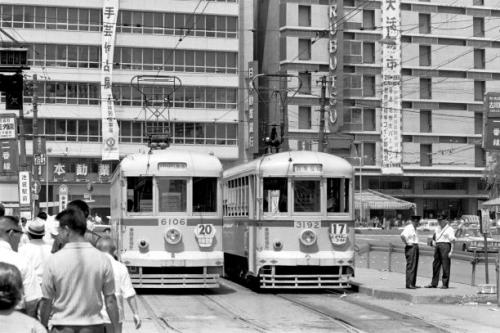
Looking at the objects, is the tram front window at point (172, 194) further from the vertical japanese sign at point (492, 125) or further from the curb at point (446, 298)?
the vertical japanese sign at point (492, 125)

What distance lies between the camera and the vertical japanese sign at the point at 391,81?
72.9 metres

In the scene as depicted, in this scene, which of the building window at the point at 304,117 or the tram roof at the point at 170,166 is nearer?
the tram roof at the point at 170,166

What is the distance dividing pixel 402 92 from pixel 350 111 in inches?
210

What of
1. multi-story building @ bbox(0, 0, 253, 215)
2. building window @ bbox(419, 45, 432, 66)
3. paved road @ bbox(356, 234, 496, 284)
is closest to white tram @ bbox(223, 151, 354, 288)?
paved road @ bbox(356, 234, 496, 284)

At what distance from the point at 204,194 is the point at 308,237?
2.43m

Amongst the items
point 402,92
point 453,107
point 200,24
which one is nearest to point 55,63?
point 200,24

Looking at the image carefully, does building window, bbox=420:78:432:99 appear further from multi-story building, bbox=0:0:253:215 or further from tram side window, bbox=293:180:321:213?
tram side window, bbox=293:180:321:213

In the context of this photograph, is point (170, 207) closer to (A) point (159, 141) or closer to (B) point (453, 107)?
(A) point (159, 141)

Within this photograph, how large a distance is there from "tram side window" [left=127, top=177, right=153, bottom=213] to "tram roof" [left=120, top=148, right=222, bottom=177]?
17 centimetres

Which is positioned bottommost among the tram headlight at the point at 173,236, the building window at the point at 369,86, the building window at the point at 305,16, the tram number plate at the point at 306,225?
the tram headlight at the point at 173,236

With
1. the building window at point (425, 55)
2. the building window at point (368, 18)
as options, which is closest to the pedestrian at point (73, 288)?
the building window at point (368, 18)

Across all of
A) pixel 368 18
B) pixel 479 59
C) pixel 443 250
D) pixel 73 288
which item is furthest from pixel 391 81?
pixel 73 288

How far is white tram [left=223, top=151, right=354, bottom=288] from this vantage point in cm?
1808

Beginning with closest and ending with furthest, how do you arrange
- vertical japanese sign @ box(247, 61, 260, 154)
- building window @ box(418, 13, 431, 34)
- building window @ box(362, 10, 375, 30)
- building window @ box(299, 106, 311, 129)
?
vertical japanese sign @ box(247, 61, 260, 154) → building window @ box(299, 106, 311, 129) → building window @ box(362, 10, 375, 30) → building window @ box(418, 13, 431, 34)
